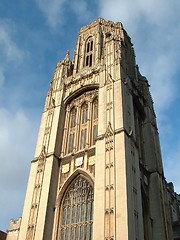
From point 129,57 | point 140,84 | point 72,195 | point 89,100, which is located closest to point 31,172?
point 72,195

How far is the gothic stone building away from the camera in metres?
17.7

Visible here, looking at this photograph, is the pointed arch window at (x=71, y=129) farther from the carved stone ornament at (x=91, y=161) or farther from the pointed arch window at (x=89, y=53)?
the pointed arch window at (x=89, y=53)

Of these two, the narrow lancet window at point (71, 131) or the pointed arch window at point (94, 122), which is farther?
the narrow lancet window at point (71, 131)

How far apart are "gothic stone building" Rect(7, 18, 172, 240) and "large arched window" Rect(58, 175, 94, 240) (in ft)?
0.21

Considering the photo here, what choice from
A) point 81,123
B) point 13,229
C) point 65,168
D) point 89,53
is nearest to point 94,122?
point 81,123

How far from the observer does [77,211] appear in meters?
20.1

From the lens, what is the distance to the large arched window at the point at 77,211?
18.9 meters

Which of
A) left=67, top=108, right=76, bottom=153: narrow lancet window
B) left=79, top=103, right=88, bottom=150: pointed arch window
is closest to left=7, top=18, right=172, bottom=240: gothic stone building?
left=79, top=103, right=88, bottom=150: pointed arch window

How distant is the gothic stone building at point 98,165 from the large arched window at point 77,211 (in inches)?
2.5

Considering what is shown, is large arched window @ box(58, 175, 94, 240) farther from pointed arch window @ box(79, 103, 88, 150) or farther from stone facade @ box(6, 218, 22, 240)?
stone facade @ box(6, 218, 22, 240)

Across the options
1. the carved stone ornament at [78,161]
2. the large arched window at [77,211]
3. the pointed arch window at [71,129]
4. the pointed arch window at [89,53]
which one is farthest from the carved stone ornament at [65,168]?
the pointed arch window at [89,53]

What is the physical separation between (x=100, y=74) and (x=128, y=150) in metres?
9.52

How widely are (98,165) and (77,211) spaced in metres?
3.64

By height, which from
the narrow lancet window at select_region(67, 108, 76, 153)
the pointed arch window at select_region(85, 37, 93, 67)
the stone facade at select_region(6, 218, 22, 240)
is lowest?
the stone facade at select_region(6, 218, 22, 240)
